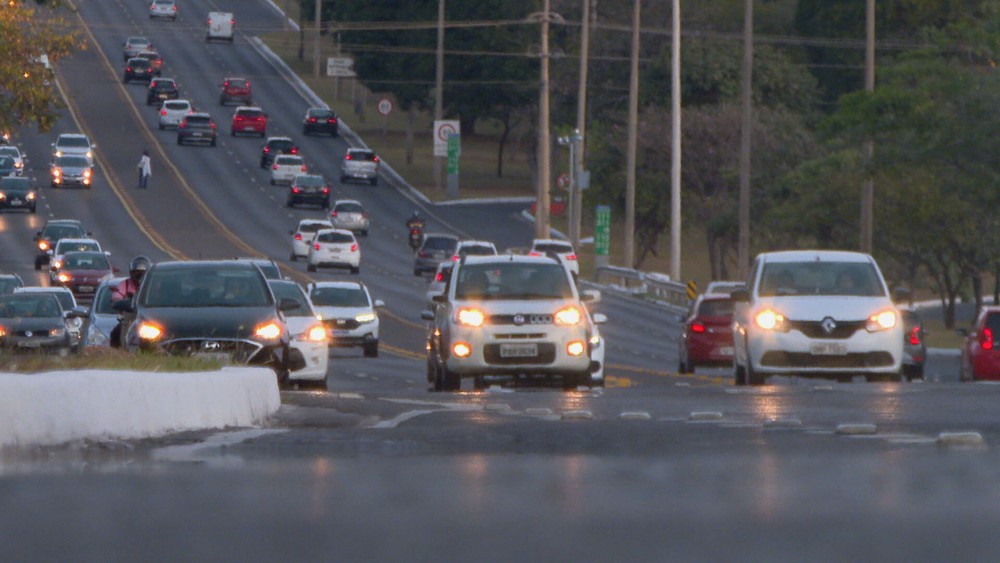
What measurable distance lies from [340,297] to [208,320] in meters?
18.9

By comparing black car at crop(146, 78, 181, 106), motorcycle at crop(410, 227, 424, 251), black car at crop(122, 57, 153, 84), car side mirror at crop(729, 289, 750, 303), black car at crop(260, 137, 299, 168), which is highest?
black car at crop(122, 57, 153, 84)

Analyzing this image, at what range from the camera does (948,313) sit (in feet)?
191

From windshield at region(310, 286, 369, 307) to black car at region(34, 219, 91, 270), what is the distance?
817 inches

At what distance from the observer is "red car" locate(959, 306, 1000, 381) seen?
26141mm

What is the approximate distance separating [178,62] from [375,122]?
12277 millimetres

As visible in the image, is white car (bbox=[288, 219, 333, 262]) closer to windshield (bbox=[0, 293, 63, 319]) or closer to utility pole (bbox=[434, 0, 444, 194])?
windshield (bbox=[0, 293, 63, 319])

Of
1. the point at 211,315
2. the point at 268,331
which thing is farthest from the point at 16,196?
the point at 268,331

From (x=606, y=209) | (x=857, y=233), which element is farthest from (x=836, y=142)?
(x=606, y=209)

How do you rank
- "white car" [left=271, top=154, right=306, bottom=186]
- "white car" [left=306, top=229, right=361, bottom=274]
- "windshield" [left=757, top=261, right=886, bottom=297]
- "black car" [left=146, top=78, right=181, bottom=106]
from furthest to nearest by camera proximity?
"black car" [left=146, top=78, right=181, bottom=106], "white car" [left=271, top=154, right=306, bottom=186], "white car" [left=306, top=229, right=361, bottom=274], "windshield" [left=757, top=261, right=886, bottom=297]

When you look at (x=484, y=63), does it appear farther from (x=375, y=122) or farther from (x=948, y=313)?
(x=948, y=313)

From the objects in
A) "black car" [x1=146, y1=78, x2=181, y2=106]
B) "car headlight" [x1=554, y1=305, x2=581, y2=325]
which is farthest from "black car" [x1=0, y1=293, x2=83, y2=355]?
"black car" [x1=146, y1=78, x2=181, y2=106]

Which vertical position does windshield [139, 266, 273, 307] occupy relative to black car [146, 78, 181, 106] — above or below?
below

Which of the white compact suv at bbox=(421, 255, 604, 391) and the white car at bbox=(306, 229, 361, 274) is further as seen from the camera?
the white car at bbox=(306, 229, 361, 274)

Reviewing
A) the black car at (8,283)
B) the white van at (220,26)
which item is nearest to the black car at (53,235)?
the black car at (8,283)
